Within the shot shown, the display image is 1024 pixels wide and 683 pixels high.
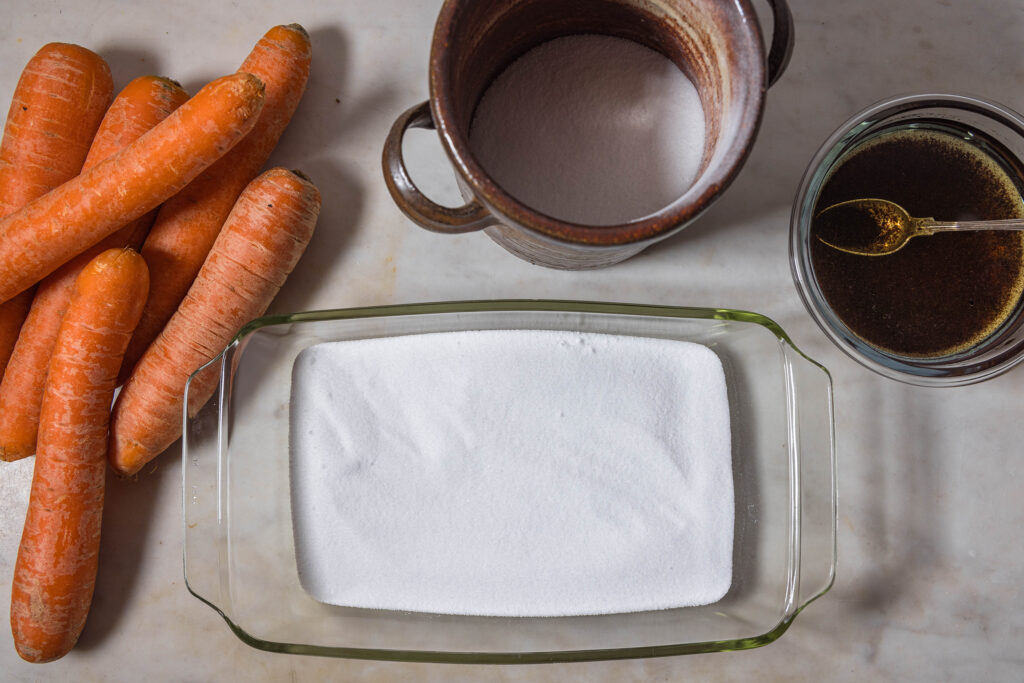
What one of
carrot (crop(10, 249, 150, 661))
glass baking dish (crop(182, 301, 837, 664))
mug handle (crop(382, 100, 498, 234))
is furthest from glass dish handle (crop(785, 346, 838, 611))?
carrot (crop(10, 249, 150, 661))

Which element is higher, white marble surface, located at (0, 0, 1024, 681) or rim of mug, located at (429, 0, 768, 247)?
rim of mug, located at (429, 0, 768, 247)

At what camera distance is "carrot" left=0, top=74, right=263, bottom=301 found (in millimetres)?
612

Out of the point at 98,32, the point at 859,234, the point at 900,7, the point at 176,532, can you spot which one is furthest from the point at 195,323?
the point at 900,7

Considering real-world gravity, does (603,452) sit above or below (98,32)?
below

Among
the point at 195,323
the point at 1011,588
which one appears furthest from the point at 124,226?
the point at 1011,588

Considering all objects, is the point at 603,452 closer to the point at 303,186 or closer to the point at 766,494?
the point at 766,494

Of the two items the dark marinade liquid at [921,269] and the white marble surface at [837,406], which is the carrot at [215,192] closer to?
the white marble surface at [837,406]

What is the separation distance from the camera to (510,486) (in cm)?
62

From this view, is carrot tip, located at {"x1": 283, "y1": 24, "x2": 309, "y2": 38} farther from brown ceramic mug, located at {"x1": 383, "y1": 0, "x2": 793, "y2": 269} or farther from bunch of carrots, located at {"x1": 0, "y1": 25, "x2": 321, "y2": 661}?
brown ceramic mug, located at {"x1": 383, "y1": 0, "x2": 793, "y2": 269}

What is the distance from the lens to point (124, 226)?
678mm

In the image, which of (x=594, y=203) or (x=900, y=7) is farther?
(x=900, y=7)

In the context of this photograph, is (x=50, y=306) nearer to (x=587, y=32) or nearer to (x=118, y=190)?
(x=118, y=190)

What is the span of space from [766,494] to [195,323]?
57 centimetres

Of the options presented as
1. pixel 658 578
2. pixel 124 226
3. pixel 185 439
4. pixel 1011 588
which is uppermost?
pixel 124 226
